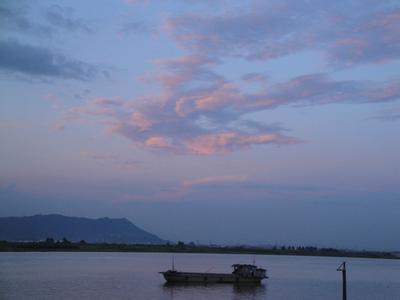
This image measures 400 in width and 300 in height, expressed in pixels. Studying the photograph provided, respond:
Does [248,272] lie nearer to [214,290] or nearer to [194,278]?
[194,278]

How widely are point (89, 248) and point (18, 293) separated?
508 feet

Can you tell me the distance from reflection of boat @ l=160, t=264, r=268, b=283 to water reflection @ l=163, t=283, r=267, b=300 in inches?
26.9

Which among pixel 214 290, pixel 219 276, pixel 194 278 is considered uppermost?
pixel 219 276

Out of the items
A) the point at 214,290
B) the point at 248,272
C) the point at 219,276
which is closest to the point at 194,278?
the point at 219,276

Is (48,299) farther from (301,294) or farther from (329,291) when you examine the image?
(329,291)

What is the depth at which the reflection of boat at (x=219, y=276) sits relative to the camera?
6362 centimetres

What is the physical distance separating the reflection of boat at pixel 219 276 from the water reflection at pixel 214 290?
2.24 ft

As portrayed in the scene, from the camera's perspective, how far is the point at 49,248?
181 meters

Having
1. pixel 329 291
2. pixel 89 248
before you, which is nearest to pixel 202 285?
pixel 329 291

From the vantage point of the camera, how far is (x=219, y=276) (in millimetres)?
64688

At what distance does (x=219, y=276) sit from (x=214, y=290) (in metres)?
5.95

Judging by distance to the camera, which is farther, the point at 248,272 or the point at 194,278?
the point at 248,272

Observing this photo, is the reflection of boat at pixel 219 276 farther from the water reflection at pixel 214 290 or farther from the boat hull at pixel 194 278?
the water reflection at pixel 214 290

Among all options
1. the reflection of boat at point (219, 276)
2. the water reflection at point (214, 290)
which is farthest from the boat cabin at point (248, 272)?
the water reflection at point (214, 290)
